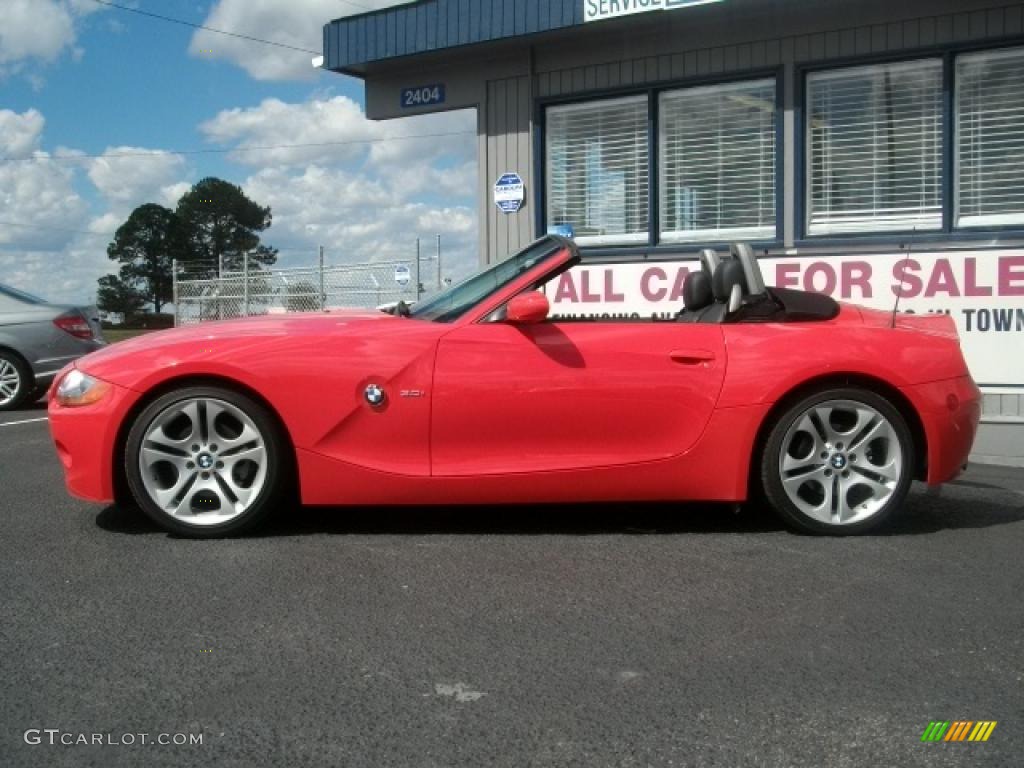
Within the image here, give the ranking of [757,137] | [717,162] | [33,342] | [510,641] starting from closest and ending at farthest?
[510,641]
[757,137]
[717,162]
[33,342]

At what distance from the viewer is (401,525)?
15.6 feet

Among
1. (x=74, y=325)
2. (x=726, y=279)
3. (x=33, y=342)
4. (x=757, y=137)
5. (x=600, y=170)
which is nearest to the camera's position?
(x=726, y=279)

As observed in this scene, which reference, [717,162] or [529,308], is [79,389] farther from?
[717,162]

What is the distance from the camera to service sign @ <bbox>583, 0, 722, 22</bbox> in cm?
901

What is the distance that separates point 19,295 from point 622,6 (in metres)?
6.85

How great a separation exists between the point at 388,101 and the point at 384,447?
799 centimetres

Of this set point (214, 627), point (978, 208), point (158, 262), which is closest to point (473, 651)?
point (214, 627)

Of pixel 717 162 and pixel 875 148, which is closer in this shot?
pixel 875 148

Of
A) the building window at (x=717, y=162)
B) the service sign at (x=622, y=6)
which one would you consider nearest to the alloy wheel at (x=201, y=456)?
the service sign at (x=622, y=6)

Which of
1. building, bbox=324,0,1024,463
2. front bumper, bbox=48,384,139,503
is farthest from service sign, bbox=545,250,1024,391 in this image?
front bumper, bbox=48,384,139,503

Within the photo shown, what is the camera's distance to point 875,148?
922cm

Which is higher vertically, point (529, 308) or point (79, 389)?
point (529, 308)

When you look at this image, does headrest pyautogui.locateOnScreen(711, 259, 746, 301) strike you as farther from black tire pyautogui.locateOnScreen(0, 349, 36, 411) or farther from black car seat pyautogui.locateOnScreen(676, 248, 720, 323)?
black tire pyautogui.locateOnScreen(0, 349, 36, 411)

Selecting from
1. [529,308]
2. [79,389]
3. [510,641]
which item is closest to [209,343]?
[79,389]
